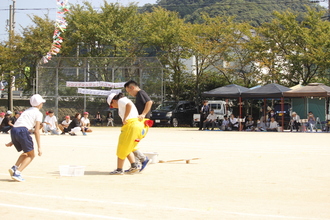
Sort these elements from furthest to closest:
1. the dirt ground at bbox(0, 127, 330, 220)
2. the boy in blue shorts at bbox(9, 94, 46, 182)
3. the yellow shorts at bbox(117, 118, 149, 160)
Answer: the yellow shorts at bbox(117, 118, 149, 160) < the boy in blue shorts at bbox(9, 94, 46, 182) < the dirt ground at bbox(0, 127, 330, 220)

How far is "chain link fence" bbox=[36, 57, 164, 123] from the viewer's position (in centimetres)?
3662

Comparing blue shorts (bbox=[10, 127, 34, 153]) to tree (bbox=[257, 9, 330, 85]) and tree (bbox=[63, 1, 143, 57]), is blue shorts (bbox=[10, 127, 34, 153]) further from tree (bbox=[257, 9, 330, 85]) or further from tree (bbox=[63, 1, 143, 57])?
tree (bbox=[63, 1, 143, 57])

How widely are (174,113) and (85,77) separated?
651 cm

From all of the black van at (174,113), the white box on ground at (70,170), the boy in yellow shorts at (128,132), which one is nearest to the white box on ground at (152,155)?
the boy in yellow shorts at (128,132)

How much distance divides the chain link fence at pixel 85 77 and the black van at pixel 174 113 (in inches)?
32.8

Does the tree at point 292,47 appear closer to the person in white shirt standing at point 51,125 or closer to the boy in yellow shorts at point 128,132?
the person in white shirt standing at point 51,125

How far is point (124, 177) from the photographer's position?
9445 millimetres

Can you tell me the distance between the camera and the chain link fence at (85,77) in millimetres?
36625

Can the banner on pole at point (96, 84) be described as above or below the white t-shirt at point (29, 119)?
above

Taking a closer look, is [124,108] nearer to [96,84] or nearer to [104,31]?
[96,84]

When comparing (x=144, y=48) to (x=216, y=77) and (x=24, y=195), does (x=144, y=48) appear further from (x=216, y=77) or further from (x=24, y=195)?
(x=24, y=195)

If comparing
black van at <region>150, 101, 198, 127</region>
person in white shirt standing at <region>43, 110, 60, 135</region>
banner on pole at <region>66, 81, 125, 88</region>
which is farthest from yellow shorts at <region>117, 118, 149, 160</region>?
banner on pole at <region>66, 81, 125, 88</region>

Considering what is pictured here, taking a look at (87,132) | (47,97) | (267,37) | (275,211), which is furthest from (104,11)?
(275,211)

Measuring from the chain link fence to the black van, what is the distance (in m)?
0.83
